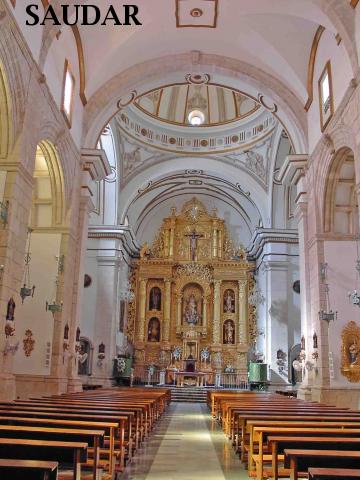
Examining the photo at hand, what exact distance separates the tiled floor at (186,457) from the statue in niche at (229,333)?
54.9ft

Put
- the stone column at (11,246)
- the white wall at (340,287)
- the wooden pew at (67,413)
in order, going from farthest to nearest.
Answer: the white wall at (340,287)
the stone column at (11,246)
the wooden pew at (67,413)

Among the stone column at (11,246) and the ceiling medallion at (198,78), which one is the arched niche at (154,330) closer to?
the ceiling medallion at (198,78)

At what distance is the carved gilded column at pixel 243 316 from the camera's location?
26797 mm

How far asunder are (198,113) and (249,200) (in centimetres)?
519

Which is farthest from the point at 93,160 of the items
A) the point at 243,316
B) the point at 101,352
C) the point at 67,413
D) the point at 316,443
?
the point at 243,316

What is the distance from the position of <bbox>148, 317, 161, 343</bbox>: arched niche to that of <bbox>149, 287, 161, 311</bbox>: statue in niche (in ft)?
2.01

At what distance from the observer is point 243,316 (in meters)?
27.1

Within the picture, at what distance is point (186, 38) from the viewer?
48.2 feet

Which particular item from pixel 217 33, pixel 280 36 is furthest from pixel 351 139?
pixel 217 33

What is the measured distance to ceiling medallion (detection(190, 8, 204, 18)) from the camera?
13.4 meters

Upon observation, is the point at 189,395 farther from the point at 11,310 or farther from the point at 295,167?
the point at 11,310

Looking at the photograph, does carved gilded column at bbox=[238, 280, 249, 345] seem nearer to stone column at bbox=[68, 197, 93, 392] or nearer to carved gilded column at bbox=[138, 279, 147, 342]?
carved gilded column at bbox=[138, 279, 147, 342]

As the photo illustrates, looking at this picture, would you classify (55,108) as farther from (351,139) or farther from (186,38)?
(351,139)

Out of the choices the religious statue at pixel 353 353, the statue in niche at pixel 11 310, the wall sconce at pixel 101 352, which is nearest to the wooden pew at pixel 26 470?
the statue in niche at pixel 11 310
